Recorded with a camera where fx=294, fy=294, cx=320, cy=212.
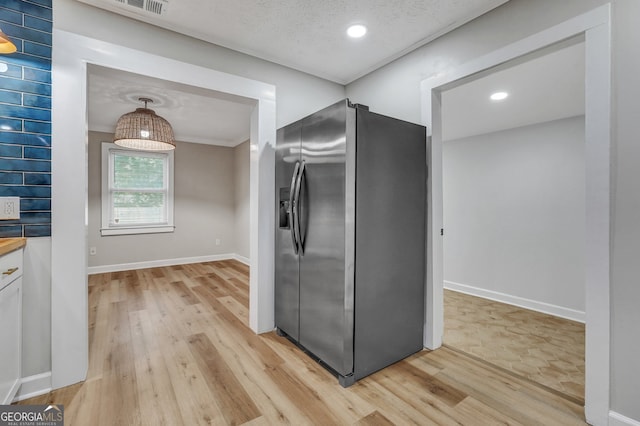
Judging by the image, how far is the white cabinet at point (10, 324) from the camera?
55.6 inches

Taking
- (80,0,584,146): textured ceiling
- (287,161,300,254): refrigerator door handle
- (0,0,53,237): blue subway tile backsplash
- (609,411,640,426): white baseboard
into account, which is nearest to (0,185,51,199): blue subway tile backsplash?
(0,0,53,237): blue subway tile backsplash

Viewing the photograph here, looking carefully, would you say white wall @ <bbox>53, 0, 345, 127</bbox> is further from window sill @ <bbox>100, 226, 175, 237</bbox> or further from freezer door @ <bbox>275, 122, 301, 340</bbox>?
window sill @ <bbox>100, 226, 175, 237</bbox>

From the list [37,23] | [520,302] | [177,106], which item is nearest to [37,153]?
[37,23]

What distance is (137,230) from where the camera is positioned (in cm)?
545

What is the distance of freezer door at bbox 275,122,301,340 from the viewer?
2375 mm

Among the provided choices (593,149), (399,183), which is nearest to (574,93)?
(593,149)

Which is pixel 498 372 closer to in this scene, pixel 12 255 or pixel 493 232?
pixel 493 232

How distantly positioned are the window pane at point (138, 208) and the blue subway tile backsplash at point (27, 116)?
401 centimetres

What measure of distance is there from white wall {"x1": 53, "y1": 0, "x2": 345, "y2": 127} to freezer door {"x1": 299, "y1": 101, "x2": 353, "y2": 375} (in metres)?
0.78

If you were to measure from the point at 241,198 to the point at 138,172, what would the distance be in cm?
193

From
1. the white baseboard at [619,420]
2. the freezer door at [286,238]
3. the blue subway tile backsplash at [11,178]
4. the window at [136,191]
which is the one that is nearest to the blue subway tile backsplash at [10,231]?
the blue subway tile backsplash at [11,178]

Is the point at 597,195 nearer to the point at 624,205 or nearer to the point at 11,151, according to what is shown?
the point at 624,205

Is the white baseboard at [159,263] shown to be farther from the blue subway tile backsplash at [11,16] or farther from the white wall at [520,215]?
the blue subway tile backsplash at [11,16]

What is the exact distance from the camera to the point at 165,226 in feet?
18.8
